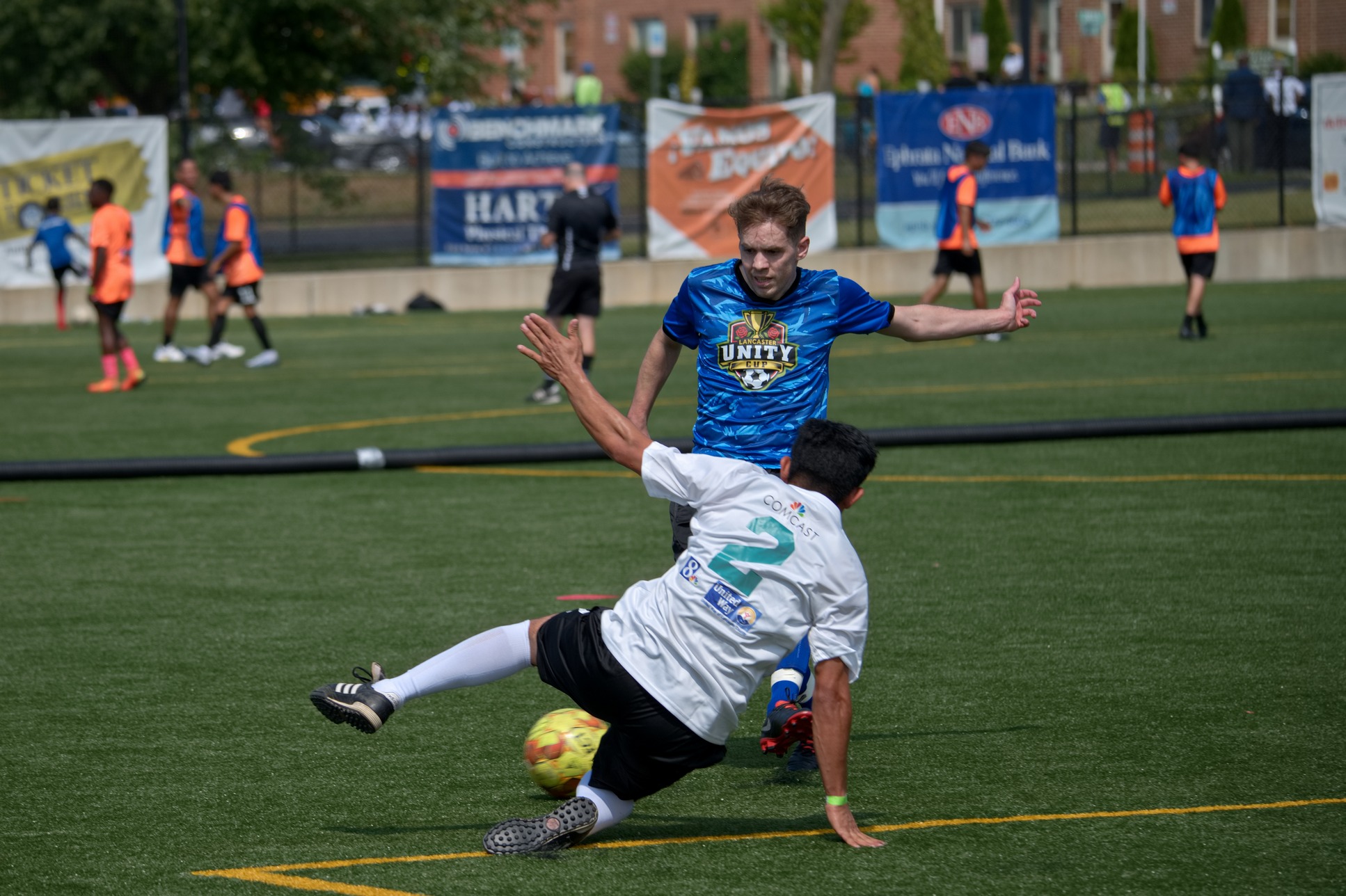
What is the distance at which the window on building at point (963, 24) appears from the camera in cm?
6044

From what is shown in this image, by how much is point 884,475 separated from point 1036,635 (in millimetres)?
4478

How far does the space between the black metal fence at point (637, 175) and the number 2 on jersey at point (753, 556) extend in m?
22.7

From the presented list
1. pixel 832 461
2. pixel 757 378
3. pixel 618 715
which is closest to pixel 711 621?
pixel 618 715

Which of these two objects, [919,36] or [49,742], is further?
[919,36]

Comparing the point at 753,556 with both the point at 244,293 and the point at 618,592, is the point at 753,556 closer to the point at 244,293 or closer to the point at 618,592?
the point at 618,592

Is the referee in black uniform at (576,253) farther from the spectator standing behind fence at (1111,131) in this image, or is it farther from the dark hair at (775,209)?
the spectator standing behind fence at (1111,131)

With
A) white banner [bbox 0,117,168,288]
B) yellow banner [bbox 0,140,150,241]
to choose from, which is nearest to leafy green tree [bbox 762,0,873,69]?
white banner [bbox 0,117,168,288]

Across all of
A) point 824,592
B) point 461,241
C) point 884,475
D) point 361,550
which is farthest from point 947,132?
point 824,592

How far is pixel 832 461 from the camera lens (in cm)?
486

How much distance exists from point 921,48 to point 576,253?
36929 millimetres

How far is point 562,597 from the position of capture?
27.6ft

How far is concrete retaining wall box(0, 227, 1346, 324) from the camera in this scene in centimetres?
2712

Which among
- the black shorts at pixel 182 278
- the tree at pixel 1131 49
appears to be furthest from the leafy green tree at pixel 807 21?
the black shorts at pixel 182 278

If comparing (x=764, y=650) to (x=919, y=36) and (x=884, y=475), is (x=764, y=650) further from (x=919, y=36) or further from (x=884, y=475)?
(x=919, y=36)
